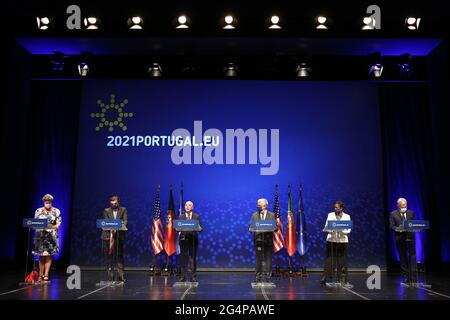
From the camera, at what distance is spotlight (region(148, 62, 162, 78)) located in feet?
33.0

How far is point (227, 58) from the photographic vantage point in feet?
33.4

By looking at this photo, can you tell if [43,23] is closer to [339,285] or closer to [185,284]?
[185,284]

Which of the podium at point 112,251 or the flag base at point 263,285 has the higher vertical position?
the podium at point 112,251

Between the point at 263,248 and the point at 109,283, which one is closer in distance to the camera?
the point at 109,283

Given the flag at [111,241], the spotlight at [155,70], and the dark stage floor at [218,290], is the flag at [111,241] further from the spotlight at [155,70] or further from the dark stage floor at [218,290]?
the spotlight at [155,70]

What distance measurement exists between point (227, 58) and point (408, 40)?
372 cm

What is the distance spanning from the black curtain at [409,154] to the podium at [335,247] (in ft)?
9.70

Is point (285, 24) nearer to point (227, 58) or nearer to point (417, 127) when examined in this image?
point (227, 58)

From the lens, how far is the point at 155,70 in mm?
10078

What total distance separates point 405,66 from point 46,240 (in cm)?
786

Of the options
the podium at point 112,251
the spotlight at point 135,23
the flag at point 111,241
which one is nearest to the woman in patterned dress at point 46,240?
the podium at point 112,251

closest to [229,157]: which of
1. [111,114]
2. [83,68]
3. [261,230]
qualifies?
[111,114]

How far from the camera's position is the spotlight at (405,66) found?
998cm

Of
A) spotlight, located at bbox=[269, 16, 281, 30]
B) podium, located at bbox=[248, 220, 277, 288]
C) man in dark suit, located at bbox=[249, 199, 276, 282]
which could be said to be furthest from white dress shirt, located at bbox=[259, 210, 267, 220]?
spotlight, located at bbox=[269, 16, 281, 30]
